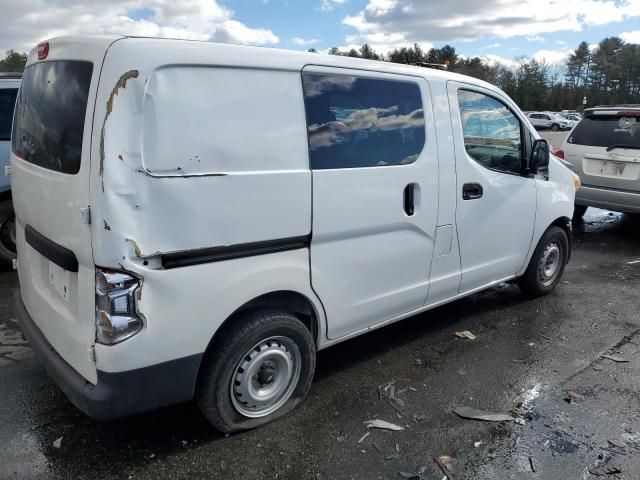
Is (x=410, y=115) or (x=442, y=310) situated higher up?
(x=410, y=115)

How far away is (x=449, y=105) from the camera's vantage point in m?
3.73

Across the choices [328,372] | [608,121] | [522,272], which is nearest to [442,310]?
[522,272]

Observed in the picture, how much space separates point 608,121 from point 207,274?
7156 millimetres

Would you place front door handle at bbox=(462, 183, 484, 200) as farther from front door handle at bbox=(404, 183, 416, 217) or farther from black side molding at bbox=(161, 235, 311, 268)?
black side molding at bbox=(161, 235, 311, 268)

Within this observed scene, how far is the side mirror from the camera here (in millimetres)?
4480

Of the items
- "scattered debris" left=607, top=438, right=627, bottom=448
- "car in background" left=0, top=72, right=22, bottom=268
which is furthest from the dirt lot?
"car in background" left=0, top=72, right=22, bottom=268

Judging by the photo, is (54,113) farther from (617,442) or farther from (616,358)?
(616,358)

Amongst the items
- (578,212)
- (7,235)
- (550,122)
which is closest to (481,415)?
(7,235)

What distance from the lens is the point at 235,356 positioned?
272 cm

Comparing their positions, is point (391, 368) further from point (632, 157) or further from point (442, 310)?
point (632, 157)

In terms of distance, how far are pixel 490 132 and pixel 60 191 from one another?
310 centimetres

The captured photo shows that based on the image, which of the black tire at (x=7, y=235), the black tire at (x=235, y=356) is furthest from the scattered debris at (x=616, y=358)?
the black tire at (x=7, y=235)

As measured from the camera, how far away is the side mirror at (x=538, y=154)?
448 cm

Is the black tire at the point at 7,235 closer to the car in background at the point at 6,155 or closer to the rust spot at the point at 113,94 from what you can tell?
the car in background at the point at 6,155
